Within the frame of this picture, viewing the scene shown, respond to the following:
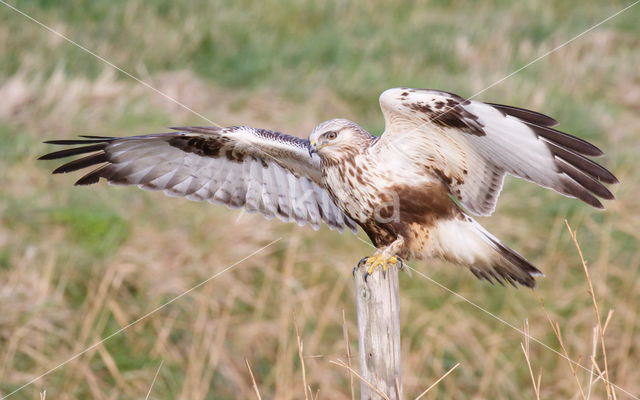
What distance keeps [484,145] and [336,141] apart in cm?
59

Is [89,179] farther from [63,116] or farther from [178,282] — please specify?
[63,116]

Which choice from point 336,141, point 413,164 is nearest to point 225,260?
point 336,141

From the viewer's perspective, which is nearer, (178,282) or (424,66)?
(178,282)

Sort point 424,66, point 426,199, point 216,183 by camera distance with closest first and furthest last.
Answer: point 426,199 < point 216,183 < point 424,66

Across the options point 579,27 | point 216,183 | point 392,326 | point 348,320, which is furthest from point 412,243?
point 579,27

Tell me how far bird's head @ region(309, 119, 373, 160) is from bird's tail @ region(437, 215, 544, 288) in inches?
19.2

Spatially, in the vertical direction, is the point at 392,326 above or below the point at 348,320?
above

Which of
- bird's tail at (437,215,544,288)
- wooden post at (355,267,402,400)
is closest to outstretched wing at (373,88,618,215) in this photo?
bird's tail at (437,215,544,288)

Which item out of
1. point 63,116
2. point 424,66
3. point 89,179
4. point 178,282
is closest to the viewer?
point 89,179

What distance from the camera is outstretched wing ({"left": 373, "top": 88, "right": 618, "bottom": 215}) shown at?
2.75 m

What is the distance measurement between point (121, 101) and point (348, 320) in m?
3.19

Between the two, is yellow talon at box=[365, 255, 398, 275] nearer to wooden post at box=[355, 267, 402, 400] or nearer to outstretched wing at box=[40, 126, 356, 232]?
wooden post at box=[355, 267, 402, 400]

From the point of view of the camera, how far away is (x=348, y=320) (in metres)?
5.63

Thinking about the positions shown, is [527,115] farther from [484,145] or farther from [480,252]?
[480,252]
